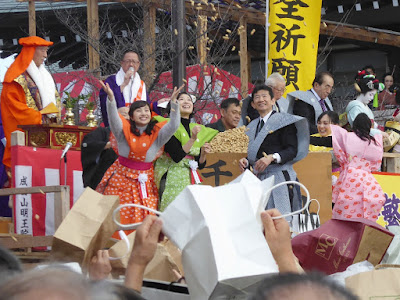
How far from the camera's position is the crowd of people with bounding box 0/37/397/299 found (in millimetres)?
5566

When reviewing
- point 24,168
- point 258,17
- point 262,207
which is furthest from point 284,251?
point 258,17

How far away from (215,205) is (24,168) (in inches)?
170

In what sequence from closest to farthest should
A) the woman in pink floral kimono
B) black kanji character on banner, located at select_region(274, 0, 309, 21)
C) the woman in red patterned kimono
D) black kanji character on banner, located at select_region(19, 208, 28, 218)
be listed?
the woman in red patterned kimono < black kanji character on banner, located at select_region(19, 208, 28, 218) < the woman in pink floral kimono < black kanji character on banner, located at select_region(274, 0, 309, 21)

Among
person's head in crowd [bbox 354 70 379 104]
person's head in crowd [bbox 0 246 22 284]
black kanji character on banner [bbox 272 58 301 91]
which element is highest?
black kanji character on banner [bbox 272 58 301 91]

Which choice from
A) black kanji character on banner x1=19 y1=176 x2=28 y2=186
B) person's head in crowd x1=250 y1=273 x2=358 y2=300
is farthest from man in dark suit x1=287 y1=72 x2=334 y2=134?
person's head in crowd x1=250 y1=273 x2=358 y2=300

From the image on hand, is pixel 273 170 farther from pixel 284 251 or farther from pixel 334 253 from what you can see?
pixel 284 251

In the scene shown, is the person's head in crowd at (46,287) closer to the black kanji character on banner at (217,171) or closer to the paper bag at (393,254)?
the paper bag at (393,254)

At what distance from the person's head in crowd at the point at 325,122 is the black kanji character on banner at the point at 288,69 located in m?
1.24

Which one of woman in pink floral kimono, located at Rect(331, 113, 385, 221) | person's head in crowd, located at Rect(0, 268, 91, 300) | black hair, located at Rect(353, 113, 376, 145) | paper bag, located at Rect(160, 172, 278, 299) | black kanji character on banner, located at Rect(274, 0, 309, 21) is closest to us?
person's head in crowd, located at Rect(0, 268, 91, 300)

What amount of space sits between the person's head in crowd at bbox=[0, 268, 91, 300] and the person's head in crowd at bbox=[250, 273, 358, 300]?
337 millimetres

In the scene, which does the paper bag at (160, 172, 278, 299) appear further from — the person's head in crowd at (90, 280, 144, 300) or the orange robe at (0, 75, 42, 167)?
the orange robe at (0, 75, 42, 167)

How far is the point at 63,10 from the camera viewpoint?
41.0 ft

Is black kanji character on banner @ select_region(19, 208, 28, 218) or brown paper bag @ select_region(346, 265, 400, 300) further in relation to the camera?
black kanji character on banner @ select_region(19, 208, 28, 218)

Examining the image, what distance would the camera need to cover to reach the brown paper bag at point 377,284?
250 centimetres
